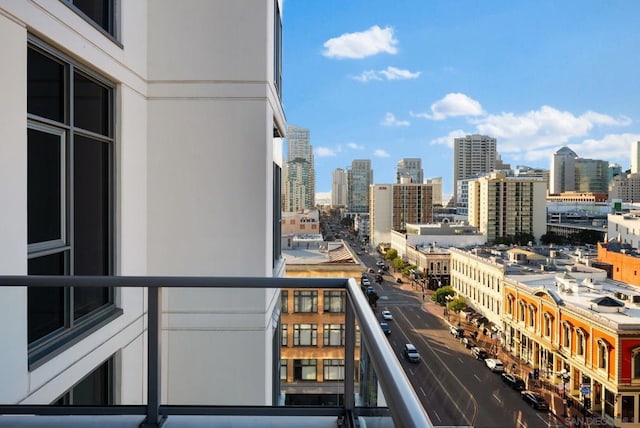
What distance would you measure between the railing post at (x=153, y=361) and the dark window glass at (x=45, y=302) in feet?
1.69

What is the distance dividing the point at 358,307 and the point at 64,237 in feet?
6.65

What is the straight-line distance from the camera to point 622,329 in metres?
17.8

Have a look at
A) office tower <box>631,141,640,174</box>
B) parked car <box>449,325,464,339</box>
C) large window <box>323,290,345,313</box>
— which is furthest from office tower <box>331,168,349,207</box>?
large window <box>323,290,345,313</box>

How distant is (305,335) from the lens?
84.6 inches

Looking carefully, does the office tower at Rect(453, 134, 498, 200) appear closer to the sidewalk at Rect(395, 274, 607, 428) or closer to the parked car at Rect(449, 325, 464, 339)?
the parked car at Rect(449, 325, 464, 339)

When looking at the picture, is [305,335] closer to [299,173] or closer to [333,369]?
[333,369]

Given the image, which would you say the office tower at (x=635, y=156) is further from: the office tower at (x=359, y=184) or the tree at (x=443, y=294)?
the tree at (x=443, y=294)

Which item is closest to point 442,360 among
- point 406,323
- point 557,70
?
point 406,323

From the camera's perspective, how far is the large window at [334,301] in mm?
1862

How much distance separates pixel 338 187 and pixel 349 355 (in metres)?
145

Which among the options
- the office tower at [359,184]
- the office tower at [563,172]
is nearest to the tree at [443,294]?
the office tower at [359,184]

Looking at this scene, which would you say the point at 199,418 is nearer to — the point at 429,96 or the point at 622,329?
the point at 622,329

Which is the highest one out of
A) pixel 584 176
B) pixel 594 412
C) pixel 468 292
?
pixel 584 176

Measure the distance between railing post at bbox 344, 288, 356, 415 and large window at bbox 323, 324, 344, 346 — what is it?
0.06m
